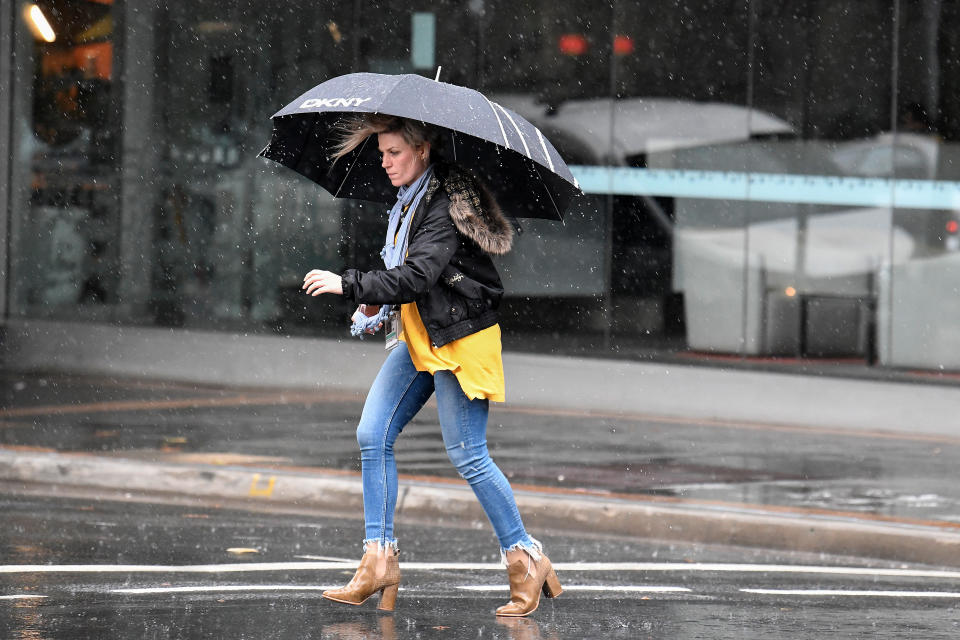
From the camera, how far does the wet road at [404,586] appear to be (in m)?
5.76

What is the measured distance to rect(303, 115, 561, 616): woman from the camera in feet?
19.4

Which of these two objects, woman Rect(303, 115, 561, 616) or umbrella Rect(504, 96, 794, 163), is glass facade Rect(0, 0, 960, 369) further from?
woman Rect(303, 115, 561, 616)

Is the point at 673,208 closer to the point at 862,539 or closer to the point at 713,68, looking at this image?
the point at 713,68

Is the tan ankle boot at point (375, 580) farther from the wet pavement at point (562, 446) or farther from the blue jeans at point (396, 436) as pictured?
the wet pavement at point (562, 446)

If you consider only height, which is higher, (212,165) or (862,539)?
(212,165)

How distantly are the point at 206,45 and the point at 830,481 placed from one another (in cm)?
930

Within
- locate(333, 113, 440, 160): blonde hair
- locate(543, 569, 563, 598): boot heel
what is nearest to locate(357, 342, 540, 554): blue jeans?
locate(543, 569, 563, 598): boot heel

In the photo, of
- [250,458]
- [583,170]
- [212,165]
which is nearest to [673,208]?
[583,170]

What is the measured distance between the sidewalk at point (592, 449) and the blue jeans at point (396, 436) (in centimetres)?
262

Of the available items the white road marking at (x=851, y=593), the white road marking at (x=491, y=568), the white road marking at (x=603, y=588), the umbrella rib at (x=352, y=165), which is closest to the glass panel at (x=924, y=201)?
the white road marking at (x=491, y=568)

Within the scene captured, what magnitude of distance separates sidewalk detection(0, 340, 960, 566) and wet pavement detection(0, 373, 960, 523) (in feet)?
0.09

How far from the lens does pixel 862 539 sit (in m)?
8.09

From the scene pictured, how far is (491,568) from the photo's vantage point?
725 centimetres

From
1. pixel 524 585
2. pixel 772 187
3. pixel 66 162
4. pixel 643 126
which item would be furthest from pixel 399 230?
pixel 66 162
